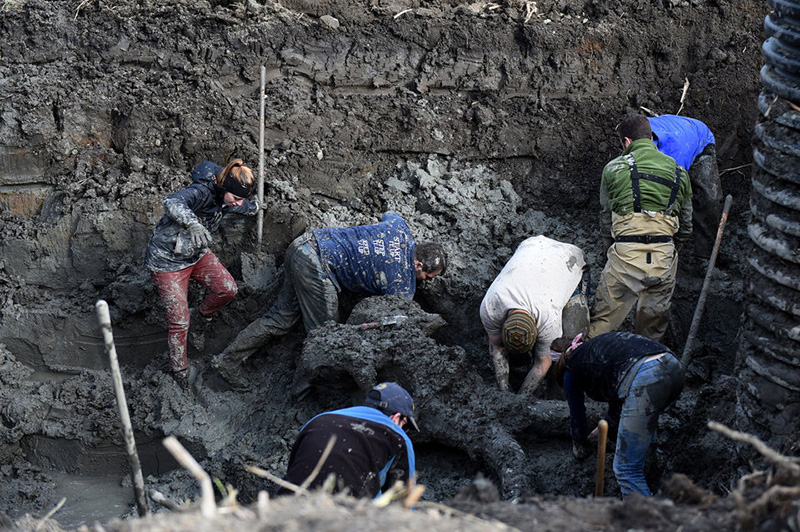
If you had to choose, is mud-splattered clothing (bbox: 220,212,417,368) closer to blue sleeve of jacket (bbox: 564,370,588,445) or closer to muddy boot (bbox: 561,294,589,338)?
muddy boot (bbox: 561,294,589,338)

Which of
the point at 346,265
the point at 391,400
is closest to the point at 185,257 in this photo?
the point at 346,265

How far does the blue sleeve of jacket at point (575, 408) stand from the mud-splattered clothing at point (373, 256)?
154cm

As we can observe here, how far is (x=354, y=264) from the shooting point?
Answer: 6043 millimetres

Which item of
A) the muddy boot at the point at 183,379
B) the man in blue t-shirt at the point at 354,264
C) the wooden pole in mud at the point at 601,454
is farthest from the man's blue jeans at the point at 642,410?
the muddy boot at the point at 183,379

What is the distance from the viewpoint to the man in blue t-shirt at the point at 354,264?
19.7ft

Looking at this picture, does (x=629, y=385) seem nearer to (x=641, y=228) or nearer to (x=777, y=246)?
(x=777, y=246)

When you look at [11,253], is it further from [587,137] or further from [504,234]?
[587,137]

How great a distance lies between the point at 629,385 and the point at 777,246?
1.11 meters

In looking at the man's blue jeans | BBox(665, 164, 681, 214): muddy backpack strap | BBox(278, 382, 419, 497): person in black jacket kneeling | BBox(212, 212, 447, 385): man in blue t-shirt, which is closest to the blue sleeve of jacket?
the man's blue jeans

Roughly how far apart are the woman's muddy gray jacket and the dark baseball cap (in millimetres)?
2098

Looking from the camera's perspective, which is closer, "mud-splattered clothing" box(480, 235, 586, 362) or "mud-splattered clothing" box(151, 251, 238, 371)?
"mud-splattered clothing" box(480, 235, 586, 362)

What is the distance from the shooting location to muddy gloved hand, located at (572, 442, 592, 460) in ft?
16.8

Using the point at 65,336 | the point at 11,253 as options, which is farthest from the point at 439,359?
the point at 11,253

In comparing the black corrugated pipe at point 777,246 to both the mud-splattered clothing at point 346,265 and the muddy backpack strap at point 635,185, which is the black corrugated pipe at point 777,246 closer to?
the muddy backpack strap at point 635,185
